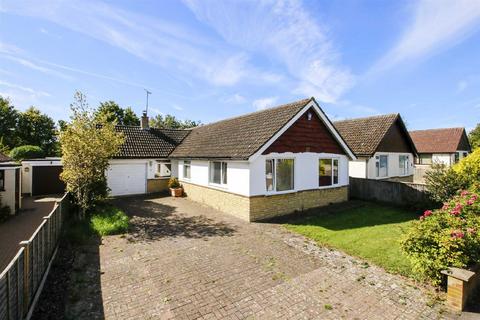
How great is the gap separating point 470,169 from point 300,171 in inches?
338

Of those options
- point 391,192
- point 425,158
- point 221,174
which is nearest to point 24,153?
point 221,174

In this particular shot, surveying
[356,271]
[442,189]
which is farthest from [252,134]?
[442,189]

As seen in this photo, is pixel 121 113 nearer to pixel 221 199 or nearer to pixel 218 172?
pixel 218 172

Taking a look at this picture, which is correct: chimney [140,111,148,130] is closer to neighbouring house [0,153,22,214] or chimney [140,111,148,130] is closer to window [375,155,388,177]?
neighbouring house [0,153,22,214]

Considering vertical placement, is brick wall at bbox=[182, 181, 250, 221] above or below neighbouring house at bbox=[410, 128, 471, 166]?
below

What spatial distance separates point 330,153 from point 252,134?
17.4 feet

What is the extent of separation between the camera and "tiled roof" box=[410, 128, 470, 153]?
116 ft

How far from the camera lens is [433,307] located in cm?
574

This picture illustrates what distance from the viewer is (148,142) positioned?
72.7 feet

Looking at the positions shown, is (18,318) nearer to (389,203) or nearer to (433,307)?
(433,307)

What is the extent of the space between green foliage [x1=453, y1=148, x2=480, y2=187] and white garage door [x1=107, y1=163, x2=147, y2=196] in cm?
2053

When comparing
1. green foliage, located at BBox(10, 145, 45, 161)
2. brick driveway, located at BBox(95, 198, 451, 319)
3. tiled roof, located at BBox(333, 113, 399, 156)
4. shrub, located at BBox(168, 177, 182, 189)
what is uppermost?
tiled roof, located at BBox(333, 113, 399, 156)

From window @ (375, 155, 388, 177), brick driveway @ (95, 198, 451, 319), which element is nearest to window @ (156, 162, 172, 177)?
brick driveway @ (95, 198, 451, 319)

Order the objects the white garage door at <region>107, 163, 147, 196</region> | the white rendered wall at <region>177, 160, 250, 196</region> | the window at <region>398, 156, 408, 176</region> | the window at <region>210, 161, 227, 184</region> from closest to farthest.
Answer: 1. the white rendered wall at <region>177, 160, 250, 196</region>
2. the window at <region>210, 161, 227, 184</region>
3. the white garage door at <region>107, 163, 147, 196</region>
4. the window at <region>398, 156, 408, 176</region>
